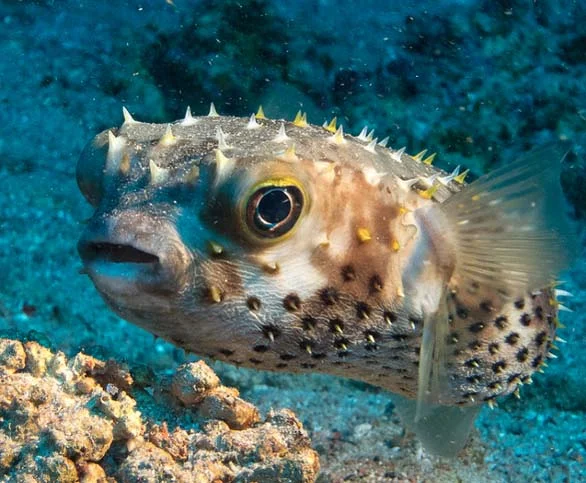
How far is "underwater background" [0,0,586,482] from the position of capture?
4.39m

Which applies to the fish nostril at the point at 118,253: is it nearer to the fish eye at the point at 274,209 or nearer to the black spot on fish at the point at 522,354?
the fish eye at the point at 274,209

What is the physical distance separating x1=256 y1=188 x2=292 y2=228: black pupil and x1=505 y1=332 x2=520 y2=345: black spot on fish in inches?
50.6

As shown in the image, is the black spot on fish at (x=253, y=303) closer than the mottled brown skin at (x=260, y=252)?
No

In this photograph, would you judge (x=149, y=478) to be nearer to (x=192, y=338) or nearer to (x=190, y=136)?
(x=192, y=338)

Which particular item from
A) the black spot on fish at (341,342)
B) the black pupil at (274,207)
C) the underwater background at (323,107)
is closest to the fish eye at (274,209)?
the black pupil at (274,207)

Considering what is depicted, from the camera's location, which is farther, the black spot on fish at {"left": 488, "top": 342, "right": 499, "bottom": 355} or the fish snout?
the black spot on fish at {"left": 488, "top": 342, "right": 499, "bottom": 355}

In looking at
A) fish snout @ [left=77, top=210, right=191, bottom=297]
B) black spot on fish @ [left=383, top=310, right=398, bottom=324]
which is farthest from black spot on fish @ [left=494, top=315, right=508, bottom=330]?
fish snout @ [left=77, top=210, right=191, bottom=297]

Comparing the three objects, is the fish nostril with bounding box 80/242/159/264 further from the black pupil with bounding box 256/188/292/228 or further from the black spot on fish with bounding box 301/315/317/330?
the black spot on fish with bounding box 301/315/317/330

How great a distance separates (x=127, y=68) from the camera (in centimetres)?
543

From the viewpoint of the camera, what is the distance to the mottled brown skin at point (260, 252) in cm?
171

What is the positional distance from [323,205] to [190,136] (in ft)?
1.61

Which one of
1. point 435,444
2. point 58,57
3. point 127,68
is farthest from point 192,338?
point 58,57

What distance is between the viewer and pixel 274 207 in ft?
5.74

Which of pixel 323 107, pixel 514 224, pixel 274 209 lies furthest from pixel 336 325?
pixel 323 107
